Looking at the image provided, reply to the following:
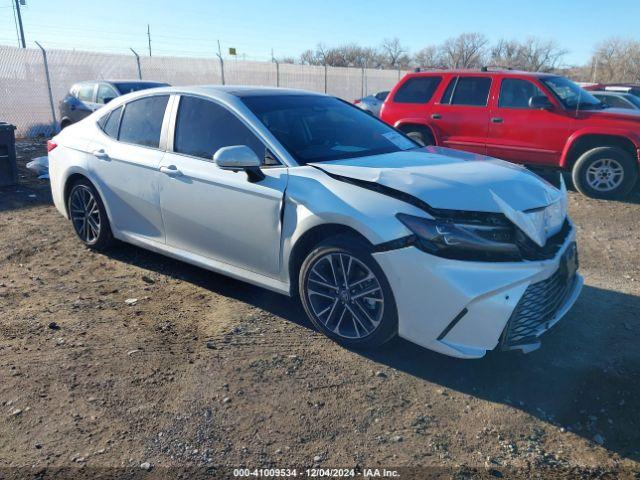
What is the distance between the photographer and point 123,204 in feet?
16.4

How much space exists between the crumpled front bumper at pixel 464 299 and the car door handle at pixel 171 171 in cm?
192

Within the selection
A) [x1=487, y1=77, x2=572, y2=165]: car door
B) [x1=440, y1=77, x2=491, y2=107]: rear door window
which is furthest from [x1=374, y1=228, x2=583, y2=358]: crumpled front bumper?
[x1=440, y1=77, x2=491, y2=107]: rear door window

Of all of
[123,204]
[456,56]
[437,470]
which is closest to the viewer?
[437,470]

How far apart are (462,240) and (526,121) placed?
20.6 ft

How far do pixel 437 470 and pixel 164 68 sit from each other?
21776mm

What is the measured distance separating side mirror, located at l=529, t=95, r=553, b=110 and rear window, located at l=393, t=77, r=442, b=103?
5.61ft

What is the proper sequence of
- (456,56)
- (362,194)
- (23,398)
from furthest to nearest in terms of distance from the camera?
1. (456,56)
2. (362,194)
3. (23,398)

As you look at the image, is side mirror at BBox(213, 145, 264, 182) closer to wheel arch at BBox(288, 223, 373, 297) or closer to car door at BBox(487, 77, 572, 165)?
wheel arch at BBox(288, 223, 373, 297)

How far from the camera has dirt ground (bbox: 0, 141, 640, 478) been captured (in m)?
2.72

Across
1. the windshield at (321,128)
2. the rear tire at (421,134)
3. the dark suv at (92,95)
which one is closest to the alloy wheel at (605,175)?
the rear tire at (421,134)

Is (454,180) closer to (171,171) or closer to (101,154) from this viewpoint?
(171,171)

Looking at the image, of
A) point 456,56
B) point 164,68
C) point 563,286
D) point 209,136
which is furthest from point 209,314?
point 456,56

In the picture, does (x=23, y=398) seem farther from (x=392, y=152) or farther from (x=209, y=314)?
(x=392, y=152)

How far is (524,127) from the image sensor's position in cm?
867
